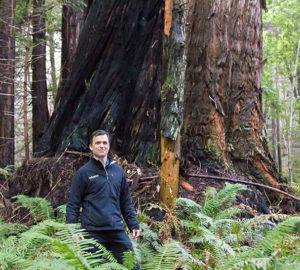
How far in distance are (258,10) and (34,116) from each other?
7620mm

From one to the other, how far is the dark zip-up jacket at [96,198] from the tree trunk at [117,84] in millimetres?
2941

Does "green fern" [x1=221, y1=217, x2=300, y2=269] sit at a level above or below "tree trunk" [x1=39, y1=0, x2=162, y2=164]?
below

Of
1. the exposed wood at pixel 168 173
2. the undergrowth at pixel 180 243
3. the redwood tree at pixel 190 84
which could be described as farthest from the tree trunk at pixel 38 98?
the exposed wood at pixel 168 173

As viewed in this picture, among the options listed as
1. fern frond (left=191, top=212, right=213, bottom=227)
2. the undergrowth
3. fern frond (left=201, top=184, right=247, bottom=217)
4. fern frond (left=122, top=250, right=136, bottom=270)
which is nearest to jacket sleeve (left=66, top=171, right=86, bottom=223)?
the undergrowth

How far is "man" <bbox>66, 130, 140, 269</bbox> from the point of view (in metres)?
3.86

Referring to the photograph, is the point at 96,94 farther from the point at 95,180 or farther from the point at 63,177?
the point at 95,180

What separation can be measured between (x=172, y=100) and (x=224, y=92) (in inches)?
88.5

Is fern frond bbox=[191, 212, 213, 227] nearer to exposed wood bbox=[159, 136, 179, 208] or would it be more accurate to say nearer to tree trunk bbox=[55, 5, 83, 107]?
exposed wood bbox=[159, 136, 179, 208]

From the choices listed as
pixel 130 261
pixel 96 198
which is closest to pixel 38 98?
pixel 96 198

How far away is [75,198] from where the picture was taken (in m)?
3.89

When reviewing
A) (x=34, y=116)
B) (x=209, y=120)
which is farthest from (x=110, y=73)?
(x=34, y=116)

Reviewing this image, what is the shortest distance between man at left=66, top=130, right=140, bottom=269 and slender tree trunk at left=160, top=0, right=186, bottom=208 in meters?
1.79

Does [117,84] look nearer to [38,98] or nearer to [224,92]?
[224,92]

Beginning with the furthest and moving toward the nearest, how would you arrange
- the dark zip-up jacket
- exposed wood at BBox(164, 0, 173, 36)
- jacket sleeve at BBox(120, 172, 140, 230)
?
1. exposed wood at BBox(164, 0, 173, 36)
2. jacket sleeve at BBox(120, 172, 140, 230)
3. the dark zip-up jacket
